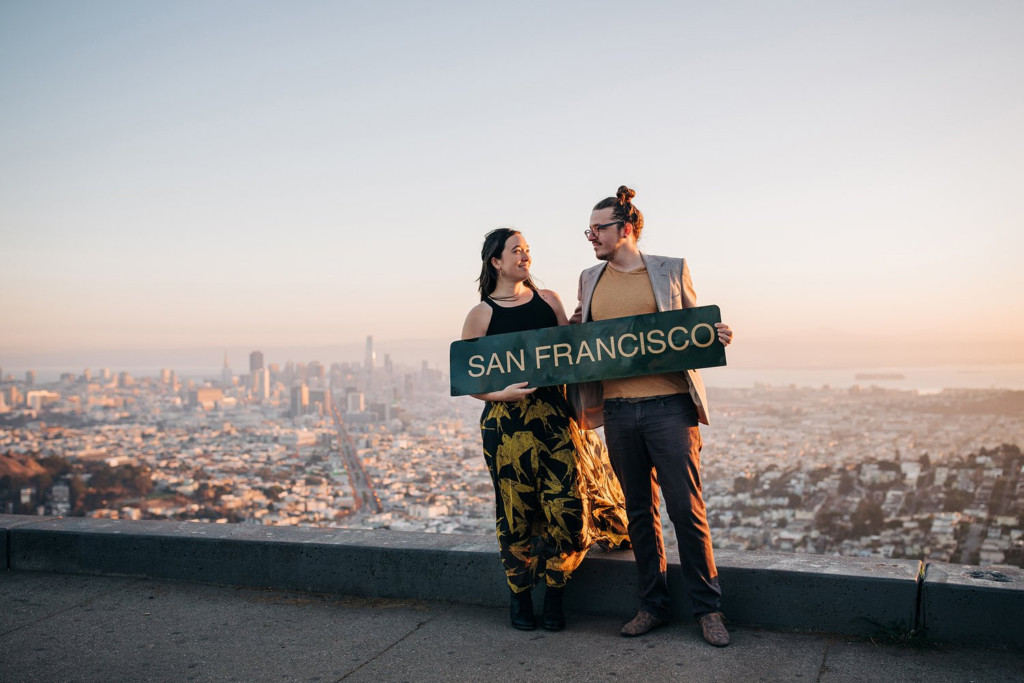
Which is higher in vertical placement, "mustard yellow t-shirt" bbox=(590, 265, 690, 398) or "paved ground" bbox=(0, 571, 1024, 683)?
"mustard yellow t-shirt" bbox=(590, 265, 690, 398)

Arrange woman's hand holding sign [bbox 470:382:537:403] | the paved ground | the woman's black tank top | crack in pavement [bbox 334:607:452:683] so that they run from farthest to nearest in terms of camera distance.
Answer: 1. the woman's black tank top
2. woman's hand holding sign [bbox 470:382:537:403]
3. crack in pavement [bbox 334:607:452:683]
4. the paved ground

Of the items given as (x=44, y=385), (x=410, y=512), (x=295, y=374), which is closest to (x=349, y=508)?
(x=410, y=512)

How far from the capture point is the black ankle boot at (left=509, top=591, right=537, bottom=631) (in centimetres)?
386

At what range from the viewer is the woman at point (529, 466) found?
12.5 ft

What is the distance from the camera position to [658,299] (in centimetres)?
372

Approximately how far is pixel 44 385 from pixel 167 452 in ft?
79.8

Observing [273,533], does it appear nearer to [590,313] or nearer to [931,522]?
[590,313]

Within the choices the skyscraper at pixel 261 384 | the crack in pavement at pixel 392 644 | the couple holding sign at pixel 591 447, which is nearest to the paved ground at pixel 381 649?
the crack in pavement at pixel 392 644

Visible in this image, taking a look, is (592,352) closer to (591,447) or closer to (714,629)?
(591,447)

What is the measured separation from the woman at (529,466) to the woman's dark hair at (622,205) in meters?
0.48

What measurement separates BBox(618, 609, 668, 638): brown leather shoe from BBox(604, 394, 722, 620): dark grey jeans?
31 mm

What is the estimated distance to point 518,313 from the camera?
3.99 meters

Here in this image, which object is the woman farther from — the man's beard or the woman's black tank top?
the man's beard

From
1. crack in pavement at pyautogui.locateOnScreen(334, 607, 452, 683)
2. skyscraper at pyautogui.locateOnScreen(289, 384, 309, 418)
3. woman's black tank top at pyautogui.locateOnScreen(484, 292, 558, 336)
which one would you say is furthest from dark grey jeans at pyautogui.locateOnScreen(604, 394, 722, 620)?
skyscraper at pyautogui.locateOnScreen(289, 384, 309, 418)
